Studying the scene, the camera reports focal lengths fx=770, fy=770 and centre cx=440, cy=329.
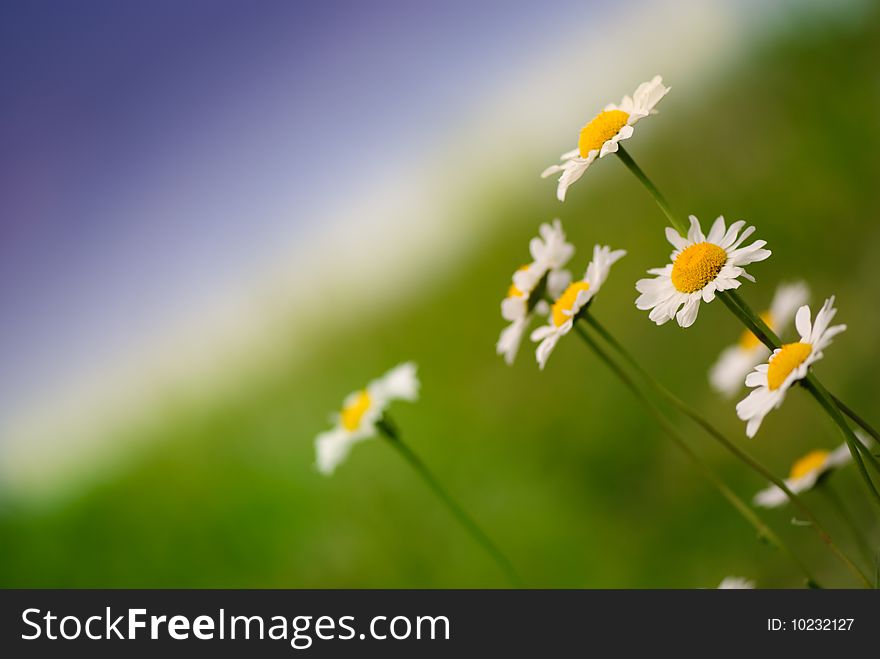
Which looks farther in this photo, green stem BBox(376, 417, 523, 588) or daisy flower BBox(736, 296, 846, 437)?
green stem BBox(376, 417, 523, 588)

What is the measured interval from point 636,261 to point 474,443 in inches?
23.9

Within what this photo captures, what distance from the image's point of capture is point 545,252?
71 centimetres

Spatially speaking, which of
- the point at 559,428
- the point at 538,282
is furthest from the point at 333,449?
the point at 559,428

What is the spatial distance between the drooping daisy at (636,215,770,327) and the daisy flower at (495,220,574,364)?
160 mm

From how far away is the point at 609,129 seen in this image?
1.91ft

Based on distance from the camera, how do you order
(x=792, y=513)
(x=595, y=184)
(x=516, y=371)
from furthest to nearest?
(x=595, y=184), (x=516, y=371), (x=792, y=513)

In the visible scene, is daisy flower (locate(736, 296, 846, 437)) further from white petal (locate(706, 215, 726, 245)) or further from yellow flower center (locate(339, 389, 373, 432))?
yellow flower center (locate(339, 389, 373, 432))

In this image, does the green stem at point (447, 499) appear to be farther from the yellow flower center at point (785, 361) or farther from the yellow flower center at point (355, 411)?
the yellow flower center at point (785, 361)

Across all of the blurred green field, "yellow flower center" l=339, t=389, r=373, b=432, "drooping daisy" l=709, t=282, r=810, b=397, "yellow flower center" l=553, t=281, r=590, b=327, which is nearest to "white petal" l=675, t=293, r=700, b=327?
"yellow flower center" l=553, t=281, r=590, b=327

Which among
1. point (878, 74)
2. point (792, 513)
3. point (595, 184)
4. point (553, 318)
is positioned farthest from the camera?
point (595, 184)

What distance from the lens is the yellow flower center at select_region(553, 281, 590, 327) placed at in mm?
645

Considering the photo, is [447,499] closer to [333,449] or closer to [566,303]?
[333,449]
